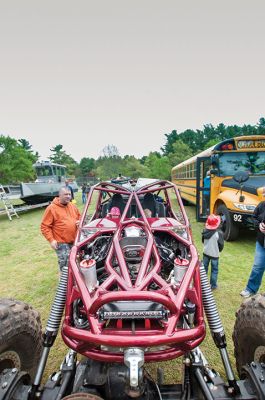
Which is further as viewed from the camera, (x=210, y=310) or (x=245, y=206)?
(x=245, y=206)

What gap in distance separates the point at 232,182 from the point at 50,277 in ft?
17.8

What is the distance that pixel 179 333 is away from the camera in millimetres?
1677

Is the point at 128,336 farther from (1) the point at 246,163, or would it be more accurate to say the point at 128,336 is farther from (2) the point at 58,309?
(1) the point at 246,163

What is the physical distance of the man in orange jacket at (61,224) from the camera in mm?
4250

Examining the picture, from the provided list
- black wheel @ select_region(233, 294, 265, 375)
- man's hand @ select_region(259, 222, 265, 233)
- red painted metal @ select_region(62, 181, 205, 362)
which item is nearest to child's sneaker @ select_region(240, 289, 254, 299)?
man's hand @ select_region(259, 222, 265, 233)

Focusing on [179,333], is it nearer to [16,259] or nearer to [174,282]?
[174,282]

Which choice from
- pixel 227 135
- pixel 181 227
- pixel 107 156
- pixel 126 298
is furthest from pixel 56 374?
pixel 227 135

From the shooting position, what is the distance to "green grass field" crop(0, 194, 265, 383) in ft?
10.4

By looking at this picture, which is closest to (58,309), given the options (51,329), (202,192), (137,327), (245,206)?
(51,329)

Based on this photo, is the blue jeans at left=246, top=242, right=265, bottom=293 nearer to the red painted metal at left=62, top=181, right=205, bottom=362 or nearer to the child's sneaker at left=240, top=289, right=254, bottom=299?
the child's sneaker at left=240, top=289, right=254, bottom=299

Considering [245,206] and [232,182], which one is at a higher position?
[232,182]

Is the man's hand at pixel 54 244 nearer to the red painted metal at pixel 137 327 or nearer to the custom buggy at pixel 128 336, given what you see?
the custom buggy at pixel 128 336

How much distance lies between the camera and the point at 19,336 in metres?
2.16

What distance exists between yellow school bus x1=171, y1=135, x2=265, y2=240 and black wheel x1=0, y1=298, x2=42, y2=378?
554 centimetres
